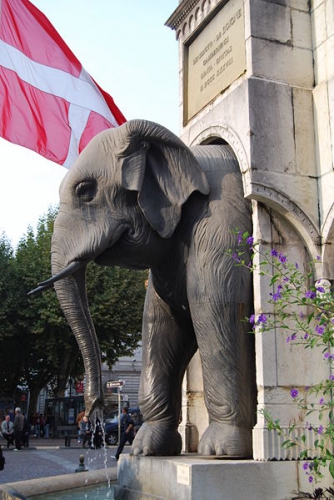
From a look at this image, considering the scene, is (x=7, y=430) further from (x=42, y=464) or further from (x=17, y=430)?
(x=42, y=464)

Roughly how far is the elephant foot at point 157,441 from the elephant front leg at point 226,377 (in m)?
0.50

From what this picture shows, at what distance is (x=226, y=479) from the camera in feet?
11.9

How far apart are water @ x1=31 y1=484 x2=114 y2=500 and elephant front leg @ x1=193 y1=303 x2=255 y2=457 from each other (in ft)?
4.41

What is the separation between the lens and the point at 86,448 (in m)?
23.1

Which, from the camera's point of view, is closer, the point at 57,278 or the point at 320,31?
the point at 57,278

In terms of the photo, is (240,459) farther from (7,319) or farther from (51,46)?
(7,319)

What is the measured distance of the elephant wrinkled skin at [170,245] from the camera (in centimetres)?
414

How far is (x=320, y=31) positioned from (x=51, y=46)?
5160 mm

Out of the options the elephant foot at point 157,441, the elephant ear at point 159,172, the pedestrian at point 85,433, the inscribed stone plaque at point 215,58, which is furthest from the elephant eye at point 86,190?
the pedestrian at point 85,433

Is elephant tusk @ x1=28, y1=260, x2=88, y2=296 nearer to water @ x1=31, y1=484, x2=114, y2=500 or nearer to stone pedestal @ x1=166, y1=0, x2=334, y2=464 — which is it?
stone pedestal @ x1=166, y1=0, x2=334, y2=464

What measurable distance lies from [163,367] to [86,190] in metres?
1.51

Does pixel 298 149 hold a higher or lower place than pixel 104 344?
lower

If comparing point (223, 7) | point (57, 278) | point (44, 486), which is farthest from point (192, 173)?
point (44, 486)

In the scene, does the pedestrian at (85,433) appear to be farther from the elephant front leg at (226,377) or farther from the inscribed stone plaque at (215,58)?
the elephant front leg at (226,377)
